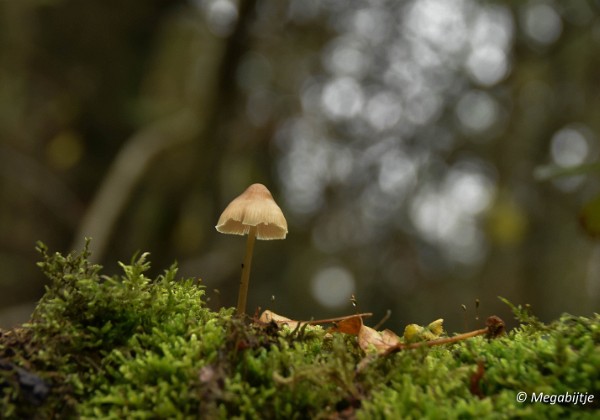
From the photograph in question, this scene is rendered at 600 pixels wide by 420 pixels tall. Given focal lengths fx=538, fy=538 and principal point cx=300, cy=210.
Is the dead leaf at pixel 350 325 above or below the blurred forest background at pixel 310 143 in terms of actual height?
below

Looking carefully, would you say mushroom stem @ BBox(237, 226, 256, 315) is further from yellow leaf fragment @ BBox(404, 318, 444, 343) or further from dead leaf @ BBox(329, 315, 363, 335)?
yellow leaf fragment @ BBox(404, 318, 444, 343)

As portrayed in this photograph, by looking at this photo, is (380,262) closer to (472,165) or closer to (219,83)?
(472,165)

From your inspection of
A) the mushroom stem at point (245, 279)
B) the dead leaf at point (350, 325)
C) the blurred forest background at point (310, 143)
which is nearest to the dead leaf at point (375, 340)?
the dead leaf at point (350, 325)

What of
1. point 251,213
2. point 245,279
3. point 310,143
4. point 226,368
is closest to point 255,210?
point 251,213

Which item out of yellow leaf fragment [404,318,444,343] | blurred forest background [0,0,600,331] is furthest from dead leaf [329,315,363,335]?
blurred forest background [0,0,600,331]

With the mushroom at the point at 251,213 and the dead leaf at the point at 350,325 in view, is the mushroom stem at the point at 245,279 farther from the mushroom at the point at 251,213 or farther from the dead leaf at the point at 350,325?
the dead leaf at the point at 350,325

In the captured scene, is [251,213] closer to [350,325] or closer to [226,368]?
[350,325]

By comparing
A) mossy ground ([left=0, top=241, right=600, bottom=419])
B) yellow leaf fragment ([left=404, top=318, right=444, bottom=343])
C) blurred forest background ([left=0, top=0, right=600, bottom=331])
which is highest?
blurred forest background ([left=0, top=0, right=600, bottom=331])
